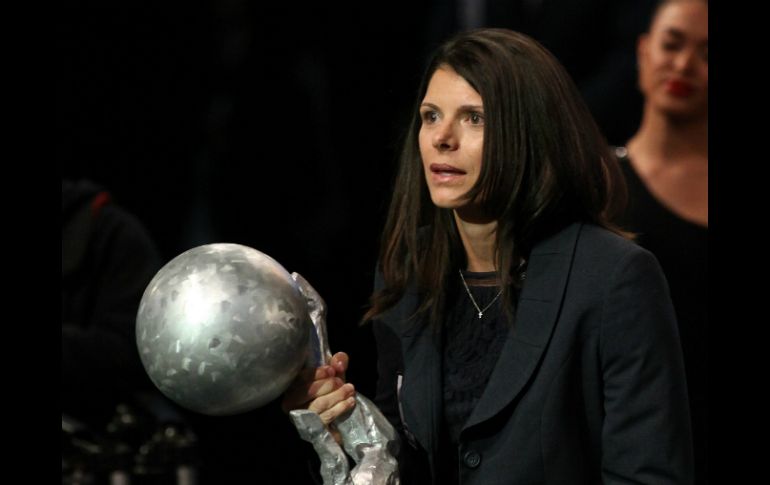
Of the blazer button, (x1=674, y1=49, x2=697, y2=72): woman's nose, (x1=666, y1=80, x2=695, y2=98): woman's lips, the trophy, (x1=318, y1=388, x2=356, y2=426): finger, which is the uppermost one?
(x1=674, y1=49, x2=697, y2=72): woman's nose

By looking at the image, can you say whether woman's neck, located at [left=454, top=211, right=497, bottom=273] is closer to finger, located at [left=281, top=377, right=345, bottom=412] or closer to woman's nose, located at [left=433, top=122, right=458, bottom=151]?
woman's nose, located at [left=433, top=122, right=458, bottom=151]

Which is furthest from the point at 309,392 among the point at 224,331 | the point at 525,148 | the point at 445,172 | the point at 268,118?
the point at 268,118

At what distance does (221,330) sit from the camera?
Answer: 178cm

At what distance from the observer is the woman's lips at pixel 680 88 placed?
316 centimetres

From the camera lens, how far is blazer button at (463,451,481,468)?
2.01 metres

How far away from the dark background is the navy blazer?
1.48m

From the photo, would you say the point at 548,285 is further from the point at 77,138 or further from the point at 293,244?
the point at 77,138

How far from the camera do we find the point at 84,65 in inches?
146

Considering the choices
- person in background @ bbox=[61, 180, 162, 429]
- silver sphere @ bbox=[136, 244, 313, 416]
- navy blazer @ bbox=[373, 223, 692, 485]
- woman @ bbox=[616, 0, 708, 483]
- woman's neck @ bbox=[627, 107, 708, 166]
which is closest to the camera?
silver sphere @ bbox=[136, 244, 313, 416]

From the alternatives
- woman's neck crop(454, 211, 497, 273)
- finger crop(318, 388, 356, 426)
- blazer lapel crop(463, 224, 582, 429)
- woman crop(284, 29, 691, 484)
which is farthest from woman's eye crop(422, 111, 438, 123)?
finger crop(318, 388, 356, 426)

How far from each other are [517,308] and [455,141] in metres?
0.31

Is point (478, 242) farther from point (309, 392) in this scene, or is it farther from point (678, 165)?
point (678, 165)

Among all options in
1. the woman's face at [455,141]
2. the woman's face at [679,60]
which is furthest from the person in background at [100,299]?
the woman's face at [679,60]

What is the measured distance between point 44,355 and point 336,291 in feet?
5.36
